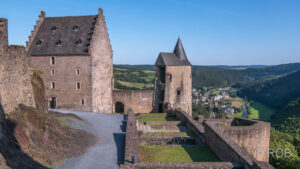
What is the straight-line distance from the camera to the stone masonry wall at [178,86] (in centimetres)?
3378

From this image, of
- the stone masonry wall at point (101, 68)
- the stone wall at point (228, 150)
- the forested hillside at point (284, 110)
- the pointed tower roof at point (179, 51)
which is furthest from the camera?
the pointed tower roof at point (179, 51)

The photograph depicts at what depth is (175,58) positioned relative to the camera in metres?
34.6

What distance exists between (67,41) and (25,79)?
17.9 m

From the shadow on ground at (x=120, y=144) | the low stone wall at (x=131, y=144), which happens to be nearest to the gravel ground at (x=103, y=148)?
the shadow on ground at (x=120, y=144)

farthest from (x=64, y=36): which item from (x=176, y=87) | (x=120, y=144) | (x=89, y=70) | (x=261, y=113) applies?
(x=261, y=113)

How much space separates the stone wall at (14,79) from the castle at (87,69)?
15.6 meters

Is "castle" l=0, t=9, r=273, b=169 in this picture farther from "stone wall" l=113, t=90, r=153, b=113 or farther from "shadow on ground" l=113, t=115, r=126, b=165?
"shadow on ground" l=113, t=115, r=126, b=165

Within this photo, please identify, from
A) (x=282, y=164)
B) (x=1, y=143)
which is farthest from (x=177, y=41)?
(x=1, y=143)

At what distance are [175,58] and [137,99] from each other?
790cm

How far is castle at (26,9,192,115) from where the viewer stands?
106 feet

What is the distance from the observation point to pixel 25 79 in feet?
53.1

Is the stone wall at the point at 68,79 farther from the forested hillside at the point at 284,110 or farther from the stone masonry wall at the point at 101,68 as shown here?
the forested hillside at the point at 284,110

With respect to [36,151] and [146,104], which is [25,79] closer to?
[36,151]

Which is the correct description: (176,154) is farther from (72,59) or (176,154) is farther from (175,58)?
(72,59)
